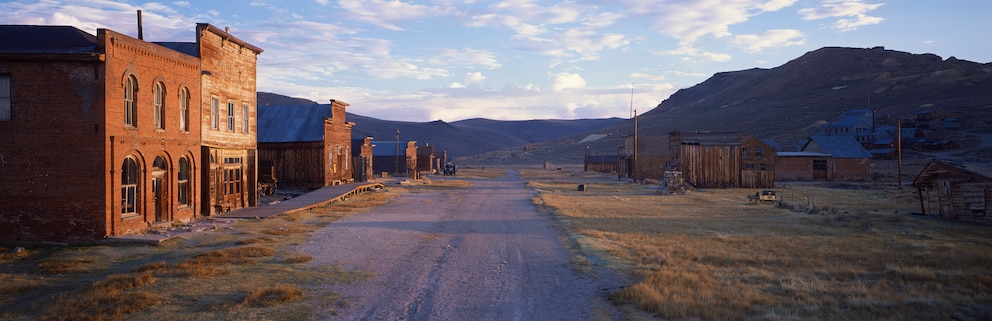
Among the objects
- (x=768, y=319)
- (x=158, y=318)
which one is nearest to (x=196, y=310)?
(x=158, y=318)

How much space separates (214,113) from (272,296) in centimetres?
1598

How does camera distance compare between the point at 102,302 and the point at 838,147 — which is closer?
the point at 102,302

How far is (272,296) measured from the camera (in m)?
10.4

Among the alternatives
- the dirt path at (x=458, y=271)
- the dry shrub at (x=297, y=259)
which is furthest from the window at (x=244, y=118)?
the dry shrub at (x=297, y=259)

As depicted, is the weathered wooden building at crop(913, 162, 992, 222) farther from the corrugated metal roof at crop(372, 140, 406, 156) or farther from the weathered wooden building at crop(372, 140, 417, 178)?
the corrugated metal roof at crop(372, 140, 406, 156)

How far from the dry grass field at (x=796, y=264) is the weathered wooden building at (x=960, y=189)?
3.39 ft

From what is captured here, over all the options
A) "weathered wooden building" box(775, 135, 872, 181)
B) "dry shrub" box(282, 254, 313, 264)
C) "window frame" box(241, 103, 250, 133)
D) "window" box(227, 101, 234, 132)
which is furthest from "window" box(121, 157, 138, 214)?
"weathered wooden building" box(775, 135, 872, 181)

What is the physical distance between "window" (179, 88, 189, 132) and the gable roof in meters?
63.2

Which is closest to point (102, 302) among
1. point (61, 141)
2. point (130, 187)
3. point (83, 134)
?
point (83, 134)

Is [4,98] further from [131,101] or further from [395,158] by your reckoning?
[395,158]

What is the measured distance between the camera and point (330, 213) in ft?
88.6

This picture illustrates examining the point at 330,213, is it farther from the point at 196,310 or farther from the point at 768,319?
the point at 768,319

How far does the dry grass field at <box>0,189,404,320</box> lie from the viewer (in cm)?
937

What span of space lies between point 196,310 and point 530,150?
514ft
